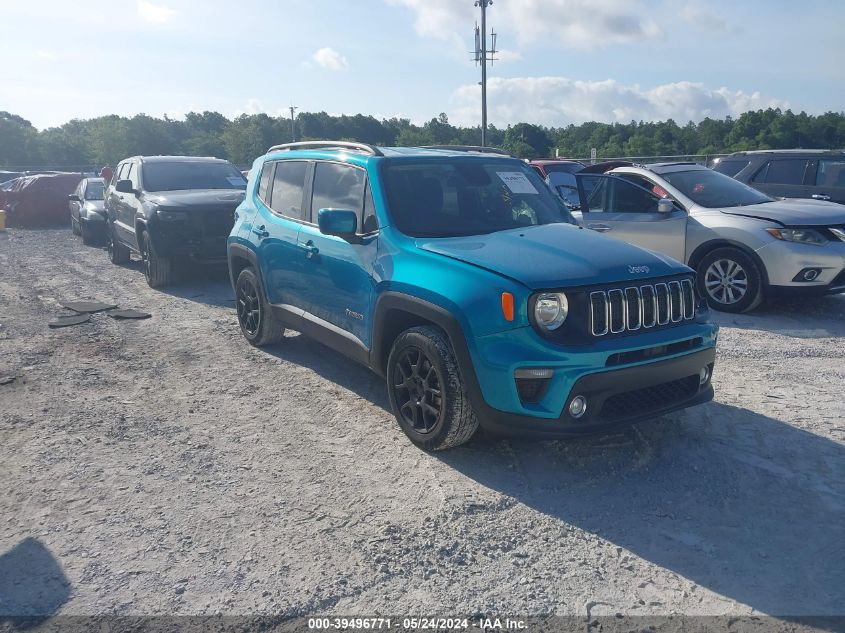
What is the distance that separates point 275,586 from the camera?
10.4 ft

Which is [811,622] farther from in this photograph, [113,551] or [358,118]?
[358,118]

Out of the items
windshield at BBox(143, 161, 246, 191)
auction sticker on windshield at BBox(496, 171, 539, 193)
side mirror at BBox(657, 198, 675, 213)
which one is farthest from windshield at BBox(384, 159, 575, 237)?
windshield at BBox(143, 161, 246, 191)

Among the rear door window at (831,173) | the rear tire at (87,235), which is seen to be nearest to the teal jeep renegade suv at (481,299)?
the rear door window at (831,173)

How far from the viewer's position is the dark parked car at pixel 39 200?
71.6ft

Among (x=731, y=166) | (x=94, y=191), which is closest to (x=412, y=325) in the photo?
(x=731, y=166)

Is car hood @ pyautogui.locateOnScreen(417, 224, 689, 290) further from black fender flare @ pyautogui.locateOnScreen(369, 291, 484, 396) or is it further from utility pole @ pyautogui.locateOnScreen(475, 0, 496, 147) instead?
utility pole @ pyautogui.locateOnScreen(475, 0, 496, 147)

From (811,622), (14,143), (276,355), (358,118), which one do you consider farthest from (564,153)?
(14,143)

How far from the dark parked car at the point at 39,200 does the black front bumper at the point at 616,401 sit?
21.9 meters

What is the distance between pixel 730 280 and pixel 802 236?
0.84 m

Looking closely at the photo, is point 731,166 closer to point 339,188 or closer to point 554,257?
point 339,188

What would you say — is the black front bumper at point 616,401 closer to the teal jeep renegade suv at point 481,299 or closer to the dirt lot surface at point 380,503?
the teal jeep renegade suv at point 481,299

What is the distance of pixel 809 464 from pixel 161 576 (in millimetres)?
3650

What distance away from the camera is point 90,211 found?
16031mm

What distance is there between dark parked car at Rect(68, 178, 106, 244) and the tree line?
18.8ft
